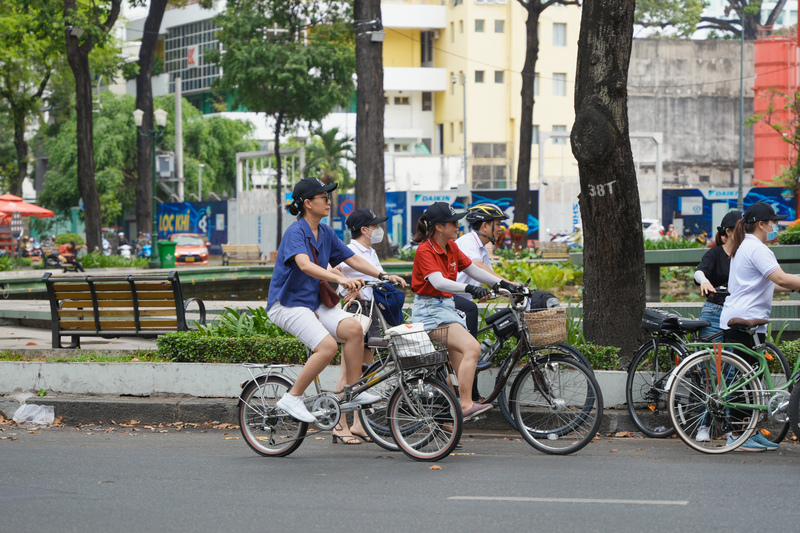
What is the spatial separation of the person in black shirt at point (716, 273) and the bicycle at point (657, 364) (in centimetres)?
13

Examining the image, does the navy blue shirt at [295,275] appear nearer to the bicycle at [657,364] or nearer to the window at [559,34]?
the bicycle at [657,364]

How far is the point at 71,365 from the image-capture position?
9.25 metres

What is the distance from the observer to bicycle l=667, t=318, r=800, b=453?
7.09 metres

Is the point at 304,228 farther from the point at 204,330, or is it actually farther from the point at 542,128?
the point at 542,128

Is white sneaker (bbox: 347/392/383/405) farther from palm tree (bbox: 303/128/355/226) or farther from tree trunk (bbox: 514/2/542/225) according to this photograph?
palm tree (bbox: 303/128/355/226)

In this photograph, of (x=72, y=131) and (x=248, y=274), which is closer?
(x=248, y=274)

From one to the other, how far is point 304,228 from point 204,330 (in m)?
3.01

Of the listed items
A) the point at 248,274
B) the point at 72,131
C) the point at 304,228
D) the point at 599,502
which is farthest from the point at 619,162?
the point at 72,131

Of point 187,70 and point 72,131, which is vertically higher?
point 187,70

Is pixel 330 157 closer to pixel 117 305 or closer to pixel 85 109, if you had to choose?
pixel 85 109

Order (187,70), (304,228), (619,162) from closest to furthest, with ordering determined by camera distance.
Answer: (304,228) → (619,162) → (187,70)

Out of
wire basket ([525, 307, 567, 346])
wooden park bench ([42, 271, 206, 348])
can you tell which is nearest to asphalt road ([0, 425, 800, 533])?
wire basket ([525, 307, 567, 346])

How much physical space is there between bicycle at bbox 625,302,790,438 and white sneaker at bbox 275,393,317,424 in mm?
2583

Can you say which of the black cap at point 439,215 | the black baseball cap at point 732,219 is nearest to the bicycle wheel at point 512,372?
the black cap at point 439,215
